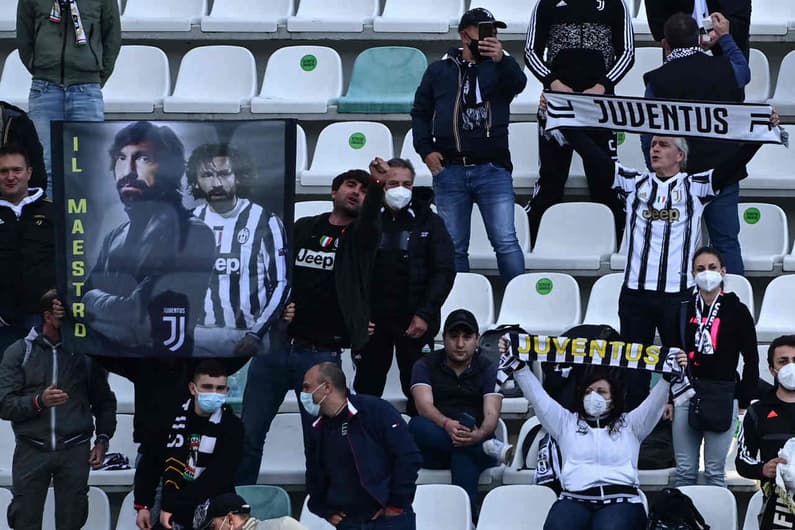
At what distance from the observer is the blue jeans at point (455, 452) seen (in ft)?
32.9

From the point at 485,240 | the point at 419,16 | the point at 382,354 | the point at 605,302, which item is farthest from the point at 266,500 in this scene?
the point at 419,16

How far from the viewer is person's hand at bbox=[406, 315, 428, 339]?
33.6 feet

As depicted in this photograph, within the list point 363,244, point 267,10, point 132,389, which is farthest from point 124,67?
point 363,244

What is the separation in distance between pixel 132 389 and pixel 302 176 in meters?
2.03

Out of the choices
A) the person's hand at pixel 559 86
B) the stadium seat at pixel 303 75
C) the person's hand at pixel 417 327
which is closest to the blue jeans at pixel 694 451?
the person's hand at pixel 417 327

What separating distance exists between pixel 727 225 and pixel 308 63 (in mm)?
3451

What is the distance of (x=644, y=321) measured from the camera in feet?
34.3

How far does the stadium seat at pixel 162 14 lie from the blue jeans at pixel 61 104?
2.18 m

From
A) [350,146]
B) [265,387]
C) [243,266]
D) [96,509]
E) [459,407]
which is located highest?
[350,146]

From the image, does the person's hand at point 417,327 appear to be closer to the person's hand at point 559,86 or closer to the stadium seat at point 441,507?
the stadium seat at point 441,507

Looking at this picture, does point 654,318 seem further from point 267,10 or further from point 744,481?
point 267,10

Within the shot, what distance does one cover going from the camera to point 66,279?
911cm

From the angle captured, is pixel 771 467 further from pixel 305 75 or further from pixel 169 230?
pixel 305 75

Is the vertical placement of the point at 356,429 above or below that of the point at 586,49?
below
